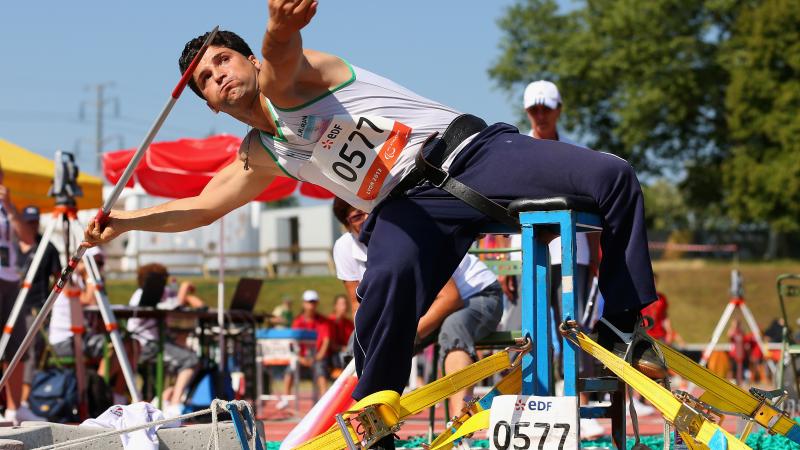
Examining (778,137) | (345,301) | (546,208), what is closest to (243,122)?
(546,208)

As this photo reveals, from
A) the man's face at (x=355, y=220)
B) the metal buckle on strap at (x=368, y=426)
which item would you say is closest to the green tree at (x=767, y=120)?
the man's face at (x=355, y=220)

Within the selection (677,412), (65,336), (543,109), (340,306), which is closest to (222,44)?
(677,412)

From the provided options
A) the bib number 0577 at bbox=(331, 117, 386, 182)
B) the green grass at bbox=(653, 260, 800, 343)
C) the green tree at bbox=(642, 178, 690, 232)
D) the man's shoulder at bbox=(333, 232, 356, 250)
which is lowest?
the green grass at bbox=(653, 260, 800, 343)

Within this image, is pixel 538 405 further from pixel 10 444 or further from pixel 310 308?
pixel 310 308

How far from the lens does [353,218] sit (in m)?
6.92

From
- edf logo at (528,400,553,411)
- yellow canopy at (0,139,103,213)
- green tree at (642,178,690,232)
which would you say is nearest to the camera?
edf logo at (528,400,553,411)

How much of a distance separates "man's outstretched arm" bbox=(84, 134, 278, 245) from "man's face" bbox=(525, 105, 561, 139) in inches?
116

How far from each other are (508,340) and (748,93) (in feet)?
145

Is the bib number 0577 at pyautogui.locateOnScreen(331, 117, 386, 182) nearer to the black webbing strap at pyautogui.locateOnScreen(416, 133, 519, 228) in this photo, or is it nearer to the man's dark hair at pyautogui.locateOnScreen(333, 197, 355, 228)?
the black webbing strap at pyautogui.locateOnScreen(416, 133, 519, 228)

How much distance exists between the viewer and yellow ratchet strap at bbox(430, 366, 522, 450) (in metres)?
3.95

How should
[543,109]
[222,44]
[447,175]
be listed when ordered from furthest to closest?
[543,109], [222,44], [447,175]

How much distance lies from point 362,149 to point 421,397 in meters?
0.92

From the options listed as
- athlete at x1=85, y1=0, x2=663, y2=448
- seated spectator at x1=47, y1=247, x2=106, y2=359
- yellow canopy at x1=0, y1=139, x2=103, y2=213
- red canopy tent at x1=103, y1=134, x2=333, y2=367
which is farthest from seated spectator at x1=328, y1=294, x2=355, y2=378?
athlete at x1=85, y1=0, x2=663, y2=448

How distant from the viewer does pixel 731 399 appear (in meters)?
4.04
